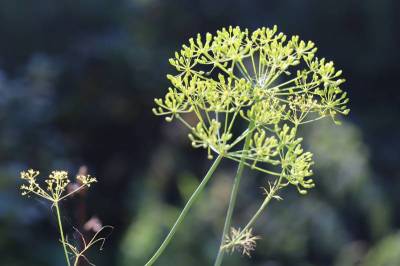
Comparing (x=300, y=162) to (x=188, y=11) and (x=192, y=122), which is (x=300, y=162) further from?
(x=188, y=11)

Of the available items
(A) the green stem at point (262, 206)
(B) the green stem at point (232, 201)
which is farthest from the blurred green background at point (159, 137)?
A: (B) the green stem at point (232, 201)

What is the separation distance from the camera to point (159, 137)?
7.93m

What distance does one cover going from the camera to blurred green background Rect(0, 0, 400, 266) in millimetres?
5746

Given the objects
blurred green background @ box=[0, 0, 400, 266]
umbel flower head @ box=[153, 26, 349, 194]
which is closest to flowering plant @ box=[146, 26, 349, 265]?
umbel flower head @ box=[153, 26, 349, 194]

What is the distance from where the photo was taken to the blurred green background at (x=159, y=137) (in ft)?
18.9

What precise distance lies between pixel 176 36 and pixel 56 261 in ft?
11.7

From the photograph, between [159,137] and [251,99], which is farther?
[159,137]

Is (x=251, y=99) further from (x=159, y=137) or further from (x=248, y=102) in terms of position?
(x=159, y=137)

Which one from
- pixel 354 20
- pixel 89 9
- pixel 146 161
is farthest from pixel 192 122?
pixel 354 20

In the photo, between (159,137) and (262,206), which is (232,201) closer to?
(262,206)

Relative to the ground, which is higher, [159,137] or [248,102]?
[159,137]

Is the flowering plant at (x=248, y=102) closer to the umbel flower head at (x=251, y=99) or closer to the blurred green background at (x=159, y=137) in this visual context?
the umbel flower head at (x=251, y=99)

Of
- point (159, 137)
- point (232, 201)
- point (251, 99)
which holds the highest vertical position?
point (159, 137)

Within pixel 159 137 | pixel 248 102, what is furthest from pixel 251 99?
pixel 159 137
